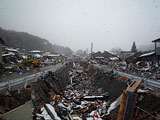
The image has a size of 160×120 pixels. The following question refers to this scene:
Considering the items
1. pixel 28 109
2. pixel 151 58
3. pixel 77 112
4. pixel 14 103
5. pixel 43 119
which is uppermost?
pixel 151 58

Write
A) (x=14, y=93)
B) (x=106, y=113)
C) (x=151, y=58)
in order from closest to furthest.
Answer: (x=14, y=93) < (x=106, y=113) < (x=151, y=58)

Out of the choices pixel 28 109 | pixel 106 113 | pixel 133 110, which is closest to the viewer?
pixel 28 109

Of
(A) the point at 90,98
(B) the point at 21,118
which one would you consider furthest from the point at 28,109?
(A) the point at 90,98

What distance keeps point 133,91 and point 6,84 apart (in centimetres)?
709

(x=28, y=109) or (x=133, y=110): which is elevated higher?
(x=28, y=109)

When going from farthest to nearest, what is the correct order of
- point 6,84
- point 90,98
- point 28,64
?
1. point 28,64
2. point 90,98
3. point 6,84

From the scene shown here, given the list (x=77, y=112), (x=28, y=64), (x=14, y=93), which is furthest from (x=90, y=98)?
(x=28, y=64)

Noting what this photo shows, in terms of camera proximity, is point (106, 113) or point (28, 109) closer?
point (28, 109)

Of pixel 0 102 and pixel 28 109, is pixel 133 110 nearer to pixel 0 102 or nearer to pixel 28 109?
pixel 28 109

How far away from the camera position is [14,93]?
17.0 feet

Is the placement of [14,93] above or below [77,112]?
above

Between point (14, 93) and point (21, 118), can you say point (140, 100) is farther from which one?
point (14, 93)

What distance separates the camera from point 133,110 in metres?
4.82

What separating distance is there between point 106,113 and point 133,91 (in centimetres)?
276
